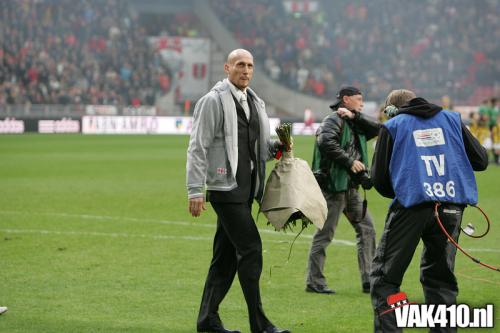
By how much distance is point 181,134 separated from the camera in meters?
46.0

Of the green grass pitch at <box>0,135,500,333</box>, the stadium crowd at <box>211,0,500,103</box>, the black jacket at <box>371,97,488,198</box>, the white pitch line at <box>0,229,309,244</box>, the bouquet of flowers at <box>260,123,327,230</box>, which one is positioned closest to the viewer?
the black jacket at <box>371,97,488,198</box>

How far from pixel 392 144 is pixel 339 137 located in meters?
2.75

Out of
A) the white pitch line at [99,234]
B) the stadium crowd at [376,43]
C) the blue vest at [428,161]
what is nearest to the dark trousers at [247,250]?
the blue vest at [428,161]

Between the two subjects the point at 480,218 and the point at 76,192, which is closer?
the point at 480,218

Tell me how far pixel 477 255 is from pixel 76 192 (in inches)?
389

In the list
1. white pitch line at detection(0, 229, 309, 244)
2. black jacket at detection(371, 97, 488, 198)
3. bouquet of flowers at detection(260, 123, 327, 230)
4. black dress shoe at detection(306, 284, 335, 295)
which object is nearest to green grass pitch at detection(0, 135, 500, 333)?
white pitch line at detection(0, 229, 309, 244)

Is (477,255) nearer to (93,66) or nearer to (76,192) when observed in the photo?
(76,192)

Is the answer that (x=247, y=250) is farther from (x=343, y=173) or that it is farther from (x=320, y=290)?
(x=343, y=173)

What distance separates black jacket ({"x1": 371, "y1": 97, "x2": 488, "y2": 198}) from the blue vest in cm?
4

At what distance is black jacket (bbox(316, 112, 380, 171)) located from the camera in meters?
9.09

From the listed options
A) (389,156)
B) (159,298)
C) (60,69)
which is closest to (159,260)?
(159,298)

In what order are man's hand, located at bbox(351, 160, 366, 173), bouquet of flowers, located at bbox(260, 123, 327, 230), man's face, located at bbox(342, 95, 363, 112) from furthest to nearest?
man's face, located at bbox(342, 95, 363, 112) < man's hand, located at bbox(351, 160, 366, 173) < bouquet of flowers, located at bbox(260, 123, 327, 230)

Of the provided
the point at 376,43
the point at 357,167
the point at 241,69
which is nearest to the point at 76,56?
the point at 376,43

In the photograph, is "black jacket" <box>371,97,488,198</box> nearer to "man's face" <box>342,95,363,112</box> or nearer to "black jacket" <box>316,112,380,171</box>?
"black jacket" <box>316,112,380,171</box>
